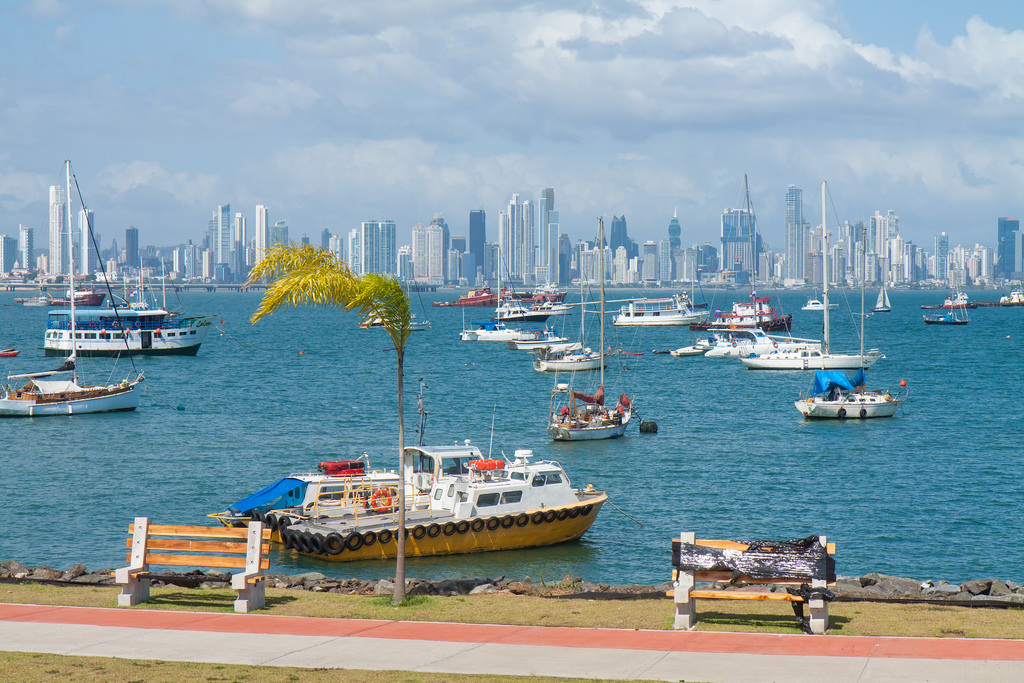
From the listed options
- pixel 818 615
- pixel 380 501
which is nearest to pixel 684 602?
pixel 818 615

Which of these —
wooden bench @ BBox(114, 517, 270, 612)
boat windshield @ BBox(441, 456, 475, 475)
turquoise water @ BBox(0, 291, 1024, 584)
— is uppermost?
wooden bench @ BBox(114, 517, 270, 612)

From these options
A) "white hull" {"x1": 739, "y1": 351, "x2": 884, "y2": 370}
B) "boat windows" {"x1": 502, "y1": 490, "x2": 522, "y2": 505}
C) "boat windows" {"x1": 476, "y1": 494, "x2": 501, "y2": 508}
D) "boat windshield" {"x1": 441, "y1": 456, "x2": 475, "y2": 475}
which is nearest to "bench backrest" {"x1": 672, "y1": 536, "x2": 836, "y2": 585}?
"boat windows" {"x1": 476, "y1": 494, "x2": 501, "y2": 508}

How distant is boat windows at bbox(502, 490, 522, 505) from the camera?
32.6 m

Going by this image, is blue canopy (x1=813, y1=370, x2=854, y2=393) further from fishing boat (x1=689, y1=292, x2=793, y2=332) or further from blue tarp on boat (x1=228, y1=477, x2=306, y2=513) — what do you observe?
fishing boat (x1=689, y1=292, x2=793, y2=332)

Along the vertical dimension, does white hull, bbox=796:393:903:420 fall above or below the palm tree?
below

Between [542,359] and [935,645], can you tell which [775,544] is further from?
[542,359]

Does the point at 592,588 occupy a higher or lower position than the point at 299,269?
lower

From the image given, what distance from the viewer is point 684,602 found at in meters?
15.9

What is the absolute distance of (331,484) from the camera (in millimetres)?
34969

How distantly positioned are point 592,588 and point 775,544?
275 inches

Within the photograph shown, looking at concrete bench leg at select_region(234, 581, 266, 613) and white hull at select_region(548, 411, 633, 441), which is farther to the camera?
white hull at select_region(548, 411, 633, 441)

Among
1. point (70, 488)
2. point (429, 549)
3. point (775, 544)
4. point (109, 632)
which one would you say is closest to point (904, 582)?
point (775, 544)

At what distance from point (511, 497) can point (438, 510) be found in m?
2.27

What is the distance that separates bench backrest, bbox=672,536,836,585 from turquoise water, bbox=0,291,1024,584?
13.0 metres
